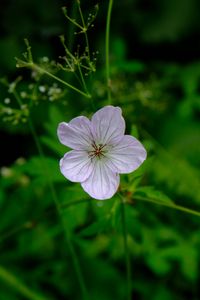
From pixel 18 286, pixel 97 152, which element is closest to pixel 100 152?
pixel 97 152

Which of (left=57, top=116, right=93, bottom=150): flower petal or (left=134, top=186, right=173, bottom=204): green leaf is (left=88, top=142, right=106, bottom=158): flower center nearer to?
(left=57, top=116, right=93, bottom=150): flower petal

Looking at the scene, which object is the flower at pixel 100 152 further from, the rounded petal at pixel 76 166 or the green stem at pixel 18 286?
the green stem at pixel 18 286

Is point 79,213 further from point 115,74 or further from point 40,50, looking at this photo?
point 40,50

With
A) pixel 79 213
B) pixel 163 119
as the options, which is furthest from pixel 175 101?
pixel 79 213

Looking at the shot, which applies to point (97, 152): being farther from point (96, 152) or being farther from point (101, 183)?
point (101, 183)

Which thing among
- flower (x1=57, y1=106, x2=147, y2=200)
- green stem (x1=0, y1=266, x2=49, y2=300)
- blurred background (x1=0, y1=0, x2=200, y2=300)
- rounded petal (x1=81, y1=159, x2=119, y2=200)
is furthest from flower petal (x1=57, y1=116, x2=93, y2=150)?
green stem (x1=0, y1=266, x2=49, y2=300)

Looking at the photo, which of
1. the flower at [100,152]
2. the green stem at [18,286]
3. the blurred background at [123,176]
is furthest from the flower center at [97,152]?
the green stem at [18,286]
